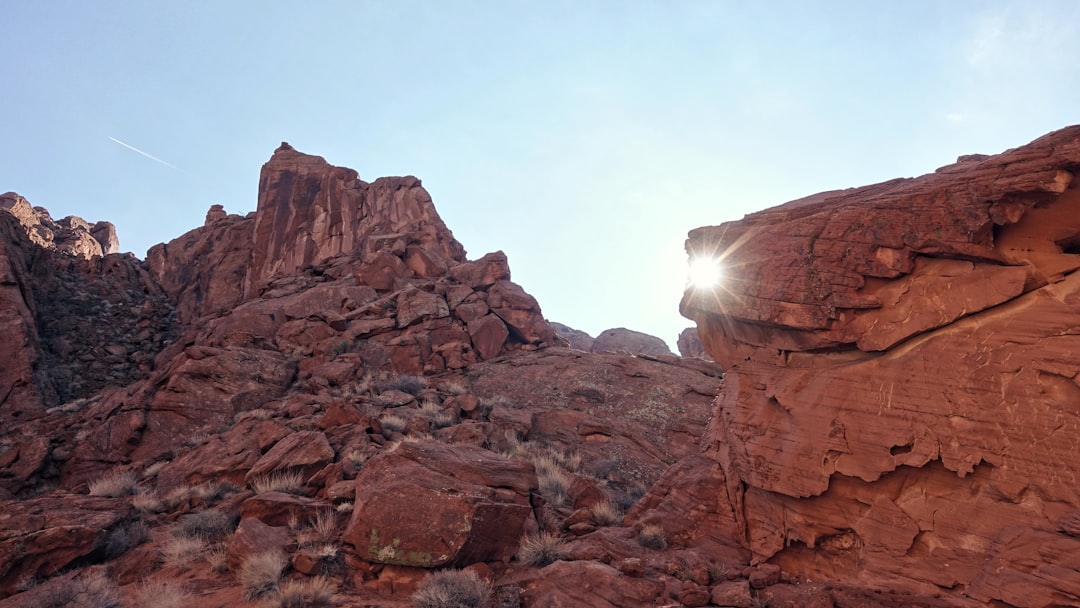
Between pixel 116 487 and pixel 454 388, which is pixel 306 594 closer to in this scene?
pixel 116 487

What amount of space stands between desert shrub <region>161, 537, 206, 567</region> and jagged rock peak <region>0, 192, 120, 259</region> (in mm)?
55938

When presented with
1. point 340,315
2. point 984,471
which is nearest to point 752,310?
point 984,471

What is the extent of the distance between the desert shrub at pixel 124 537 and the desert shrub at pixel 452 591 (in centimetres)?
567

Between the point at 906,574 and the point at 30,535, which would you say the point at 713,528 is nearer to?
the point at 906,574

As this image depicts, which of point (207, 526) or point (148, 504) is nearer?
point (207, 526)

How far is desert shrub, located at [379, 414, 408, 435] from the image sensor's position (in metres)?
13.3

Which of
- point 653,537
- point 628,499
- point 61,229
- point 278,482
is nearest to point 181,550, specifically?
point 278,482

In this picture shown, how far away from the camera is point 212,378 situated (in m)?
17.7

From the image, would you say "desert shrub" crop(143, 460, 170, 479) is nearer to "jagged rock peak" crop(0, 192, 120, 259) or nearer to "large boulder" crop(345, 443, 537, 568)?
"large boulder" crop(345, 443, 537, 568)

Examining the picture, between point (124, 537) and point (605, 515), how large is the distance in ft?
27.6

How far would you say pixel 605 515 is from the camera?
31.0 feet

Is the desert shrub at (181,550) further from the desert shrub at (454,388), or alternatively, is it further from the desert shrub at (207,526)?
the desert shrub at (454,388)

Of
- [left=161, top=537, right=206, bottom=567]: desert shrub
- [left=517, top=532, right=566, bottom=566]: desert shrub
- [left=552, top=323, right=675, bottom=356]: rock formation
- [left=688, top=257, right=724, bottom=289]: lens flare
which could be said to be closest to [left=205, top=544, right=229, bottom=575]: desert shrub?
[left=161, top=537, right=206, bottom=567]: desert shrub

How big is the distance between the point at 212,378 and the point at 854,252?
19.4 metres
